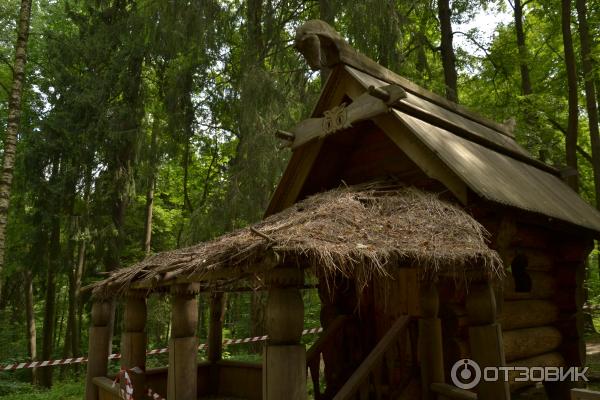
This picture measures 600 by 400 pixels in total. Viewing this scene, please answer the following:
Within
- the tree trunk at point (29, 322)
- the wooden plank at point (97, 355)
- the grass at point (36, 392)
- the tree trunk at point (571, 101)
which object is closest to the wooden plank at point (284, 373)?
the wooden plank at point (97, 355)

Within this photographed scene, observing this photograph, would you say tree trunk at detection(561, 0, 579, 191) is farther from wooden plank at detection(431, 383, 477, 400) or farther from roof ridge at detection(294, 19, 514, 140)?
wooden plank at detection(431, 383, 477, 400)

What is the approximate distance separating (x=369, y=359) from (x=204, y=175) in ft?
68.1

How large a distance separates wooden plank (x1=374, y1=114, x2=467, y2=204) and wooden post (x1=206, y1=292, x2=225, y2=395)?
16.7ft

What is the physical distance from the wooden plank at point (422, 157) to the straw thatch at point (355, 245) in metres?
0.24

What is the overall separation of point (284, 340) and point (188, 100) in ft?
41.8

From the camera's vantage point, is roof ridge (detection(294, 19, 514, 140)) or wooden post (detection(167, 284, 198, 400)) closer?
wooden post (detection(167, 284, 198, 400))

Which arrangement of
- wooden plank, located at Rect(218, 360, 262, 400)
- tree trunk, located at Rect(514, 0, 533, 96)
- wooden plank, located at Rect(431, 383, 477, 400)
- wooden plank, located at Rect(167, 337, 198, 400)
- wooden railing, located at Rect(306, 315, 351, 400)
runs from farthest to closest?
tree trunk, located at Rect(514, 0, 533, 96) → wooden plank, located at Rect(218, 360, 262, 400) → wooden railing, located at Rect(306, 315, 351, 400) → wooden plank, located at Rect(167, 337, 198, 400) → wooden plank, located at Rect(431, 383, 477, 400)

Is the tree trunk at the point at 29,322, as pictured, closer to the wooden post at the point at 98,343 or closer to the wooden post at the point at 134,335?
the wooden post at the point at 98,343

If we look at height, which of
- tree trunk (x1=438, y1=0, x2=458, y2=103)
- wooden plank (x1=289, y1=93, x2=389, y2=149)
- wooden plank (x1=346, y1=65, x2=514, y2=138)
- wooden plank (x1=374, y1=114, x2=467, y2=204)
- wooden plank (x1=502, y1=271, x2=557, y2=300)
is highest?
tree trunk (x1=438, y1=0, x2=458, y2=103)

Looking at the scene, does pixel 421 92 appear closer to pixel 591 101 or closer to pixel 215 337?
pixel 215 337

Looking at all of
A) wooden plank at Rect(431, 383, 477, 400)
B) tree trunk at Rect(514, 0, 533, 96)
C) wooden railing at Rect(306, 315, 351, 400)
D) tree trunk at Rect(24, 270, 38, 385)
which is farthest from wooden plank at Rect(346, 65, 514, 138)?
tree trunk at Rect(24, 270, 38, 385)

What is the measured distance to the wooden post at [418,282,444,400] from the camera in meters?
6.10

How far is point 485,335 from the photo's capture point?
5141 millimetres

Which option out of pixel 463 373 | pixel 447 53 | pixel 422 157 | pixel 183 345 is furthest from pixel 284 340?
pixel 447 53
